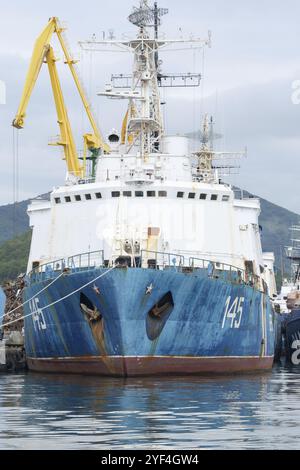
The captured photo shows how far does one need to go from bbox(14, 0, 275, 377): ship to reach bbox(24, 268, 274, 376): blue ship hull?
0.15 ft

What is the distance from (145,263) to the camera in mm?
41375

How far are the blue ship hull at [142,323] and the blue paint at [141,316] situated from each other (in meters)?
0.03

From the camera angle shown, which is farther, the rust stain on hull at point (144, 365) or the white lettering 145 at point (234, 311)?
the white lettering 145 at point (234, 311)

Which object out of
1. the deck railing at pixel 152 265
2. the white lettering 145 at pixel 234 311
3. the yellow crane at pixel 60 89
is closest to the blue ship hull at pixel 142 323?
the white lettering 145 at pixel 234 311

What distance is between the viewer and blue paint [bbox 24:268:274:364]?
1531 inches

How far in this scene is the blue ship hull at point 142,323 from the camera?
128ft

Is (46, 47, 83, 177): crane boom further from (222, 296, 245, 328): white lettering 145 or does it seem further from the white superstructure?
(222, 296, 245, 328): white lettering 145

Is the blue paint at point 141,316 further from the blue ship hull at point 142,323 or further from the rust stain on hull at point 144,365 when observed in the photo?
the rust stain on hull at point 144,365

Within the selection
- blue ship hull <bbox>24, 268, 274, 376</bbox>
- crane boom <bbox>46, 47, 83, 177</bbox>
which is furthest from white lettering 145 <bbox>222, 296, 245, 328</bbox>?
crane boom <bbox>46, 47, 83, 177</bbox>

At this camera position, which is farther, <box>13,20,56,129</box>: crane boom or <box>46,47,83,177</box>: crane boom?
<box>46,47,83,177</box>: crane boom

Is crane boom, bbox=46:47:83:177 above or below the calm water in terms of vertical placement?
above

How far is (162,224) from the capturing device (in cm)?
4531

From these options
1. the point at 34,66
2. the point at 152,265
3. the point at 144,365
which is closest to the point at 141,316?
the point at 144,365

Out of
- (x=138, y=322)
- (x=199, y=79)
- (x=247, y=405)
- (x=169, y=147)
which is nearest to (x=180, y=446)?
(x=247, y=405)
